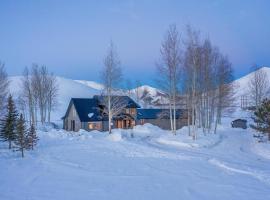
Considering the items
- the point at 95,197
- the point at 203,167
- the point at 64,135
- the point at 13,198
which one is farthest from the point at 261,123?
the point at 13,198

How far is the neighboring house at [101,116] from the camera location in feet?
137

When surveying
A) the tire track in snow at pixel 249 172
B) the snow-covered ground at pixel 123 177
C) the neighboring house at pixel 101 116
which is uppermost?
the neighboring house at pixel 101 116

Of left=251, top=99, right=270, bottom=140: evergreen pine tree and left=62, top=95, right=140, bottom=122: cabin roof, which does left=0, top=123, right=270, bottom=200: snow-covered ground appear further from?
left=62, top=95, right=140, bottom=122: cabin roof

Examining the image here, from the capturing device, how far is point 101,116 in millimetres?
42438

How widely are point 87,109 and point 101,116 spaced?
2447 millimetres

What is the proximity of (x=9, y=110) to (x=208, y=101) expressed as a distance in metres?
23.9

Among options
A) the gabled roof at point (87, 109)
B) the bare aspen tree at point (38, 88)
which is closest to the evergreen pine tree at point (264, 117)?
the gabled roof at point (87, 109)

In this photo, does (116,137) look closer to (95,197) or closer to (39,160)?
(39,160)

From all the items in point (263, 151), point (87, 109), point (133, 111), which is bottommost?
point (263, 151)

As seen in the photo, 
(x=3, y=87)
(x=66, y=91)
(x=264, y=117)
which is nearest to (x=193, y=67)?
(x=264, y=117)

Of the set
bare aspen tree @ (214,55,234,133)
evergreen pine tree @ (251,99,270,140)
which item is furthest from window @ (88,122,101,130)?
evergreen pine tree @ (251,99,270,140)

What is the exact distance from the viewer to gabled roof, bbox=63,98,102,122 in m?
41.6

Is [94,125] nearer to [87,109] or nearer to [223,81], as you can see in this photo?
[87,109]

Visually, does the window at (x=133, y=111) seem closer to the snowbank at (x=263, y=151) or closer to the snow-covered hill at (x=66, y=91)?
the snowbank at (x=263, y=151)
